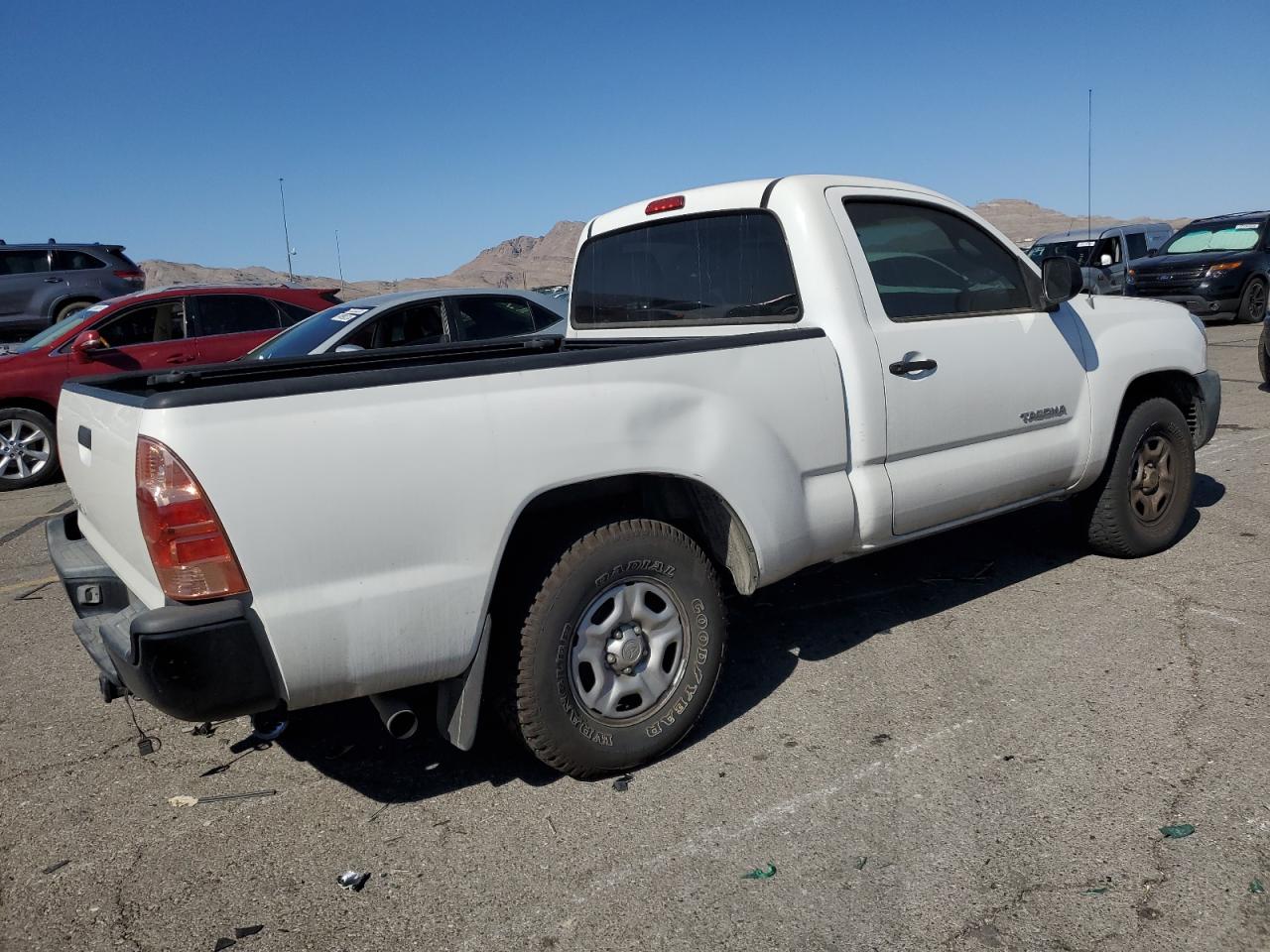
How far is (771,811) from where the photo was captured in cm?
311

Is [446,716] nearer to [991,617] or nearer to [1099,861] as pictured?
[1099,861]

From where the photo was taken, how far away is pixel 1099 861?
2744mm

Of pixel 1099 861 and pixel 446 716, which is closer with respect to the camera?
pixel 1099 861

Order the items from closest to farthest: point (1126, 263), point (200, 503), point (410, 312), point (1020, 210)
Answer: point (200, 503)
point (410, 312)
point (1126, 263)
point (1020, 210)

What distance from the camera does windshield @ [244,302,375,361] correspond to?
26.2ft

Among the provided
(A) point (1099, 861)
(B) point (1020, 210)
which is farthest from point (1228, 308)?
(B) point (1020, 210)

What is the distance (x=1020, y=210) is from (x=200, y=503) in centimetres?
12910

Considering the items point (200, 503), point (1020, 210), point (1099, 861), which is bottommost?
point (1099, 861)

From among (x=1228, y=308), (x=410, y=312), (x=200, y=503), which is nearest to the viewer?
(x=200, y=503)

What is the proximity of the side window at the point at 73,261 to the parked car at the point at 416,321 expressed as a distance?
986 cm

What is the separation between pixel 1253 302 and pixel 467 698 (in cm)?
1743

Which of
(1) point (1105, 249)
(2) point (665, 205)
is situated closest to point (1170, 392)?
(2) point (665, 205)

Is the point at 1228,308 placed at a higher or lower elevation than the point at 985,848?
higher

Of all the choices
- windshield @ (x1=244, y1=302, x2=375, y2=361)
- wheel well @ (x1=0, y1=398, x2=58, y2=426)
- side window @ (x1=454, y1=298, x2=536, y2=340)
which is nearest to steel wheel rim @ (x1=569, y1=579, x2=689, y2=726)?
windshield @ (x1=244, y1=302, x2=375, y2=361)
